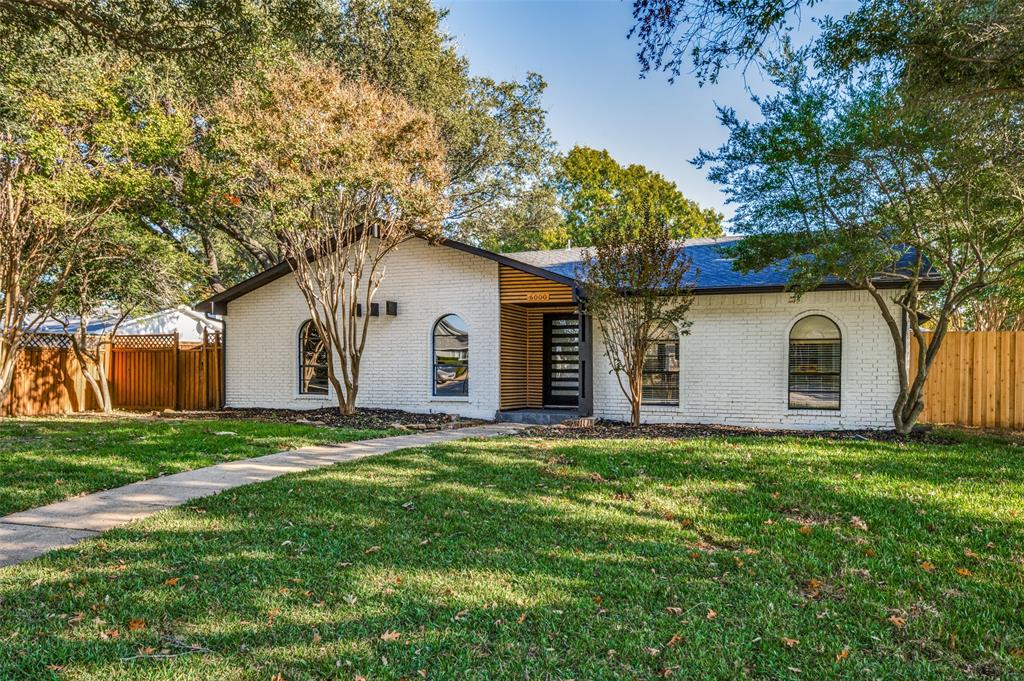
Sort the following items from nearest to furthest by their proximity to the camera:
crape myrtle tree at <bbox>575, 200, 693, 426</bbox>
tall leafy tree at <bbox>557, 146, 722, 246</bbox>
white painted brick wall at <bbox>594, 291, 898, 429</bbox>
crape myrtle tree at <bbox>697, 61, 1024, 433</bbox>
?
crape myrtle tree at <bbox>697, 61, 1024, 433</bbox>, crape myrtle tree at <bbox>575, 200, 693, 426</bbox>, white painted brick wall at <bbox>594, 291, 898, 429</bbox>, tall leafy tree at <bbox>557, 146, 722, 246</bbox>

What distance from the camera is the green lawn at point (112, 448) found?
20.4 ft

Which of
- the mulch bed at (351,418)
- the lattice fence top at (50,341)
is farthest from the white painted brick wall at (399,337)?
the lattice fence top at (50,341)

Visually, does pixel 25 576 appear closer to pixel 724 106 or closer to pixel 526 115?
pixel 724 106

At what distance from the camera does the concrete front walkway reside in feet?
15.1

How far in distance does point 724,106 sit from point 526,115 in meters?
12.9

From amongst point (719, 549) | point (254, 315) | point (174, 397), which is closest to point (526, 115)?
point (254, 315)

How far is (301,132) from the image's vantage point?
34.8ft

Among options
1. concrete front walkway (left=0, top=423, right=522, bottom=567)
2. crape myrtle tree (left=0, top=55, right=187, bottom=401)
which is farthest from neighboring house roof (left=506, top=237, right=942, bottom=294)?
crape myrtle tree (left=0, top=55, right=187, bottom=401)

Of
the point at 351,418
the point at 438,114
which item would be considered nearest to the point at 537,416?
the point at 351,418

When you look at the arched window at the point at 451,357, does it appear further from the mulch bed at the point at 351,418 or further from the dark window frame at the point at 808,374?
the dark window frame at the point at 808,374

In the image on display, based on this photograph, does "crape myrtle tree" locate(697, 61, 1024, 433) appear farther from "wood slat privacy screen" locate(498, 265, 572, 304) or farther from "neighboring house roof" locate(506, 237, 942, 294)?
"wood slat privacy screen" locate(498, 265, 572, 304)

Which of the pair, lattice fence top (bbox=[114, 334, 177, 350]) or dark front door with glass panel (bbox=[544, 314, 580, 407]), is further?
lattice fence top (bbox=[114, 334, 177, 350])

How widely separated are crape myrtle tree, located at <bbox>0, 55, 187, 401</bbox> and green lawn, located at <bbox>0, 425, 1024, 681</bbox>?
7589 mm

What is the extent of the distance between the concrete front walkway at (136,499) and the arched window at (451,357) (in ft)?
14.8
